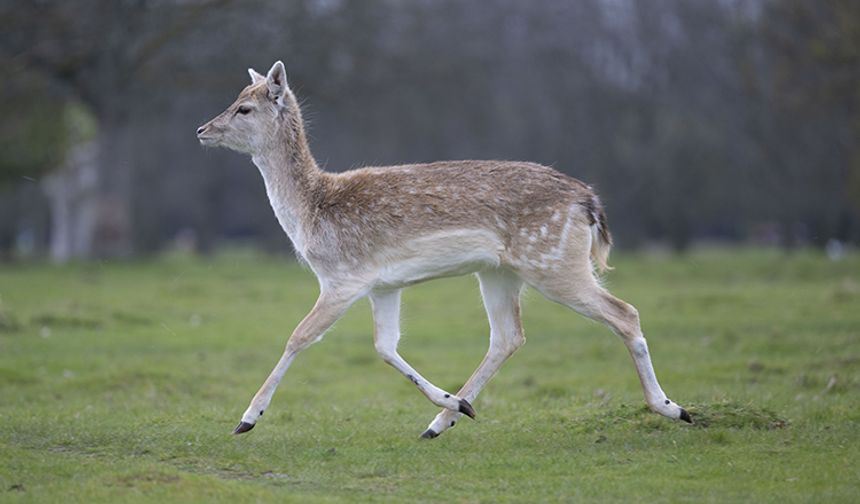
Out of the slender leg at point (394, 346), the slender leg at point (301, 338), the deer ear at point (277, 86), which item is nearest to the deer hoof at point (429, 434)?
the slender leg at point (394, 346)

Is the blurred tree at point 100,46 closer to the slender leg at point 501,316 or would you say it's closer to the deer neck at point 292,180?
the deer neck at point 292,180

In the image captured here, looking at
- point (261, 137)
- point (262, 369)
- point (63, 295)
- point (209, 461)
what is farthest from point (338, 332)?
point (209, 461)

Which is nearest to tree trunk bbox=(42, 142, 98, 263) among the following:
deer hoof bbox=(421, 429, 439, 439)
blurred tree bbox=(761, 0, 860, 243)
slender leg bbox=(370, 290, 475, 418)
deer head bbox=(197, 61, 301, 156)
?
blurred tree bbox=(761, 0, 860, 243)

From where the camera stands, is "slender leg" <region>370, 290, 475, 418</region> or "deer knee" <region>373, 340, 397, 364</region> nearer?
"slender leg" <region>370, 290, 475, 418</region>

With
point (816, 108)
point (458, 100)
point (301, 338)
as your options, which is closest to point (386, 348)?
point (301, 338)

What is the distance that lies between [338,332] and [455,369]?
519 cm

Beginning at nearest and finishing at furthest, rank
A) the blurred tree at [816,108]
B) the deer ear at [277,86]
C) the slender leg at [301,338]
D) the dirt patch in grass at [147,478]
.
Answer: the dirt patch in grass at [147,478], the slender leg at [301,338], the deer ear at [277,86], the blurred tree at [816,108]

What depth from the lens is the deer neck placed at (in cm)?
954

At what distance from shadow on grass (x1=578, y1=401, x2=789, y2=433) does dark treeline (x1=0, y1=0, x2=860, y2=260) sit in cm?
1994

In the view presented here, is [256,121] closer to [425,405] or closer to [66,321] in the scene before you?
[425,405]

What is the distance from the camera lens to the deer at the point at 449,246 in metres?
8.83

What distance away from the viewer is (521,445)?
887cm

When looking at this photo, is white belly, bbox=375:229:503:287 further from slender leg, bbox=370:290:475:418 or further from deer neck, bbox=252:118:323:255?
deer neck, bbox=252:118:323:255

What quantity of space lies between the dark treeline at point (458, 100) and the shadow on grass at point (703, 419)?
19940mm
